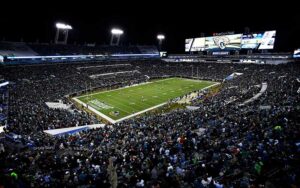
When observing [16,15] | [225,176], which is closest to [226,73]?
[16,15]

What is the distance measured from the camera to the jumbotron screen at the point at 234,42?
57.1m

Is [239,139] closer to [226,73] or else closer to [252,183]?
[252,183]

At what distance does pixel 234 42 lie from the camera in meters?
63.8

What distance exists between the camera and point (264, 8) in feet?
192

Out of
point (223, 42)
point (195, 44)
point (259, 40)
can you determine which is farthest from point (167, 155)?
point (195, 44)

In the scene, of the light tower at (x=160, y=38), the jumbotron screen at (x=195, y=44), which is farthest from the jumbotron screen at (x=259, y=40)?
the light tower at (x=160, y=38)

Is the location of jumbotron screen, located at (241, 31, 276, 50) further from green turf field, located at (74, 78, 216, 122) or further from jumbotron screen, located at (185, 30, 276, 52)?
green turf field, located at (74, 78, 216, 122)

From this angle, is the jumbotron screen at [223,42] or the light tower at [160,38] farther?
the light tower at [160,38]

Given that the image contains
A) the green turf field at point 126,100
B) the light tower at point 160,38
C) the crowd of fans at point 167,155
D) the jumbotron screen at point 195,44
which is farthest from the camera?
the light tower at point 160,38

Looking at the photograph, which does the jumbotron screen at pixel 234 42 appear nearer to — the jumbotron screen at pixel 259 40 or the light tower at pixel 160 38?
the jumbotron screen at pixel 259 40

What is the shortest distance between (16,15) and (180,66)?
49.6 metres

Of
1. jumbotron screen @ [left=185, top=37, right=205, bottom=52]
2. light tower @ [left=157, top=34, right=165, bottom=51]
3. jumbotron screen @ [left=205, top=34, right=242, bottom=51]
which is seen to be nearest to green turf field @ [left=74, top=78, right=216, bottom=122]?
jumbotron screen @ [left=205, top=34, right=242, bottom=51]

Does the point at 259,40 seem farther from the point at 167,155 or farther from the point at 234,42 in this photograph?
the point at 167,155

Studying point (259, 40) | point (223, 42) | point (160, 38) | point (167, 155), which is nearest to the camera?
point (167, 155)
